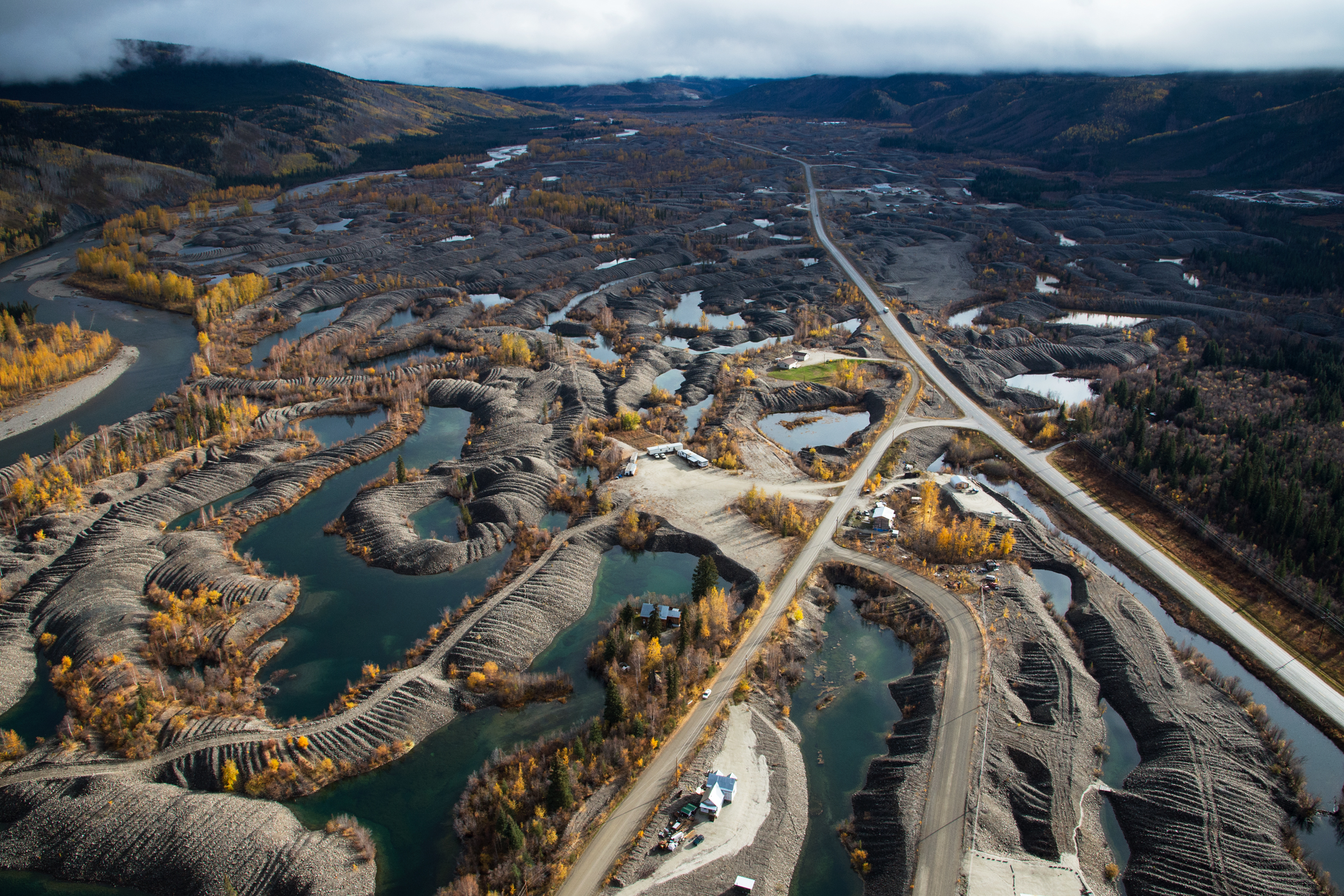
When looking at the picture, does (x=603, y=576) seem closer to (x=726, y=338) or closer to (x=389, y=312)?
(x=726, y=338)

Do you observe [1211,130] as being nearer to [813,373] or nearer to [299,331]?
[813,373]

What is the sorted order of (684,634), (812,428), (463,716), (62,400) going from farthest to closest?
(62,400) → (812,428) → (684,634) → (463,716)

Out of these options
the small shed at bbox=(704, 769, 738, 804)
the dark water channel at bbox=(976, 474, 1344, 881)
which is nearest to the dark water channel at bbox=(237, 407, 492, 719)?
the small shed at bbox=(704, 769, 738, 804)

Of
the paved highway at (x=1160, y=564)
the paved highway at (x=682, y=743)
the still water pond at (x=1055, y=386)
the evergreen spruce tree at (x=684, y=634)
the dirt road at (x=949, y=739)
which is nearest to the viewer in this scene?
the paved highway at (x=682, y=743)

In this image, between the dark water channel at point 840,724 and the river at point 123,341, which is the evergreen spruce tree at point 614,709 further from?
the river at point 123,341

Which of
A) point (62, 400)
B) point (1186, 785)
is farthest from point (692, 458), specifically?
point (62, 400)

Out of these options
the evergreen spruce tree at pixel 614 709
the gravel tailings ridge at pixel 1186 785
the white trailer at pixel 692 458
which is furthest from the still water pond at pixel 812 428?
the evergreen spruce tree at pixel 614 709
